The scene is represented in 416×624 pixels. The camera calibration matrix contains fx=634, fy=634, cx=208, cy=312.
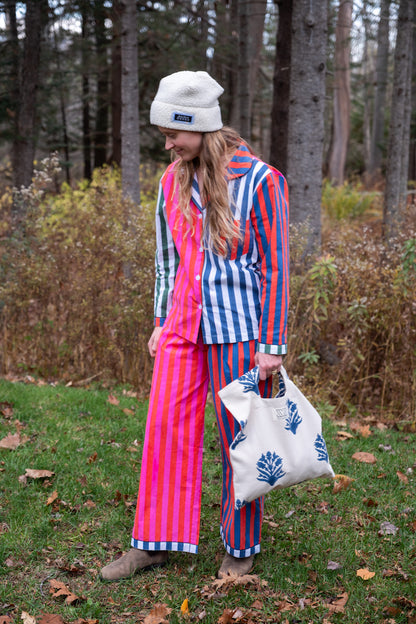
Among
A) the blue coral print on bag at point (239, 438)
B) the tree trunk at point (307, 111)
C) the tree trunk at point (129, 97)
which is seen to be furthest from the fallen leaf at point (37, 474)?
the tree trunk at point (129, 97)

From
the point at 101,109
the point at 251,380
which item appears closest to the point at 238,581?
the point at 251,380

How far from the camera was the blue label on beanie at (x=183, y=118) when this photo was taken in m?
2.50

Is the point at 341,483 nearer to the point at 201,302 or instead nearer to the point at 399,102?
the point at 201,302

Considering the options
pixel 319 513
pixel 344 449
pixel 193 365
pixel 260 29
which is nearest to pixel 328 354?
pixel 344 449

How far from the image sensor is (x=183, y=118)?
98.7 inches

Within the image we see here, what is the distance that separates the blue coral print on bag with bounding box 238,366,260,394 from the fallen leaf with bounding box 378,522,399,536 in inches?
50.8

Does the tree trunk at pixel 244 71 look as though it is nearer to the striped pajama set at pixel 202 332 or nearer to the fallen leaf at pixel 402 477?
the fallen leaf at pixel 402 477

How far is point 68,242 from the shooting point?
20.2 ft

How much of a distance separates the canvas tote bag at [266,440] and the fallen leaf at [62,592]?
830 millimetres

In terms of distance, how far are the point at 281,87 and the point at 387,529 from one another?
8.05 meters

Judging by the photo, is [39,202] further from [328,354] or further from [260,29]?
[260,29]

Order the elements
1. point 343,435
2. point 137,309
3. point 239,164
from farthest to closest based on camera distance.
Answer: point 137,309
point 343,435
point 239,164


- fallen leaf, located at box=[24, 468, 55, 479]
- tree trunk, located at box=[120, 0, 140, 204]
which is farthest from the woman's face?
tree trunk, located at box=[120, 0, 140, 204]

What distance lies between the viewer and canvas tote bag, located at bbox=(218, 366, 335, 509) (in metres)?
2.52
